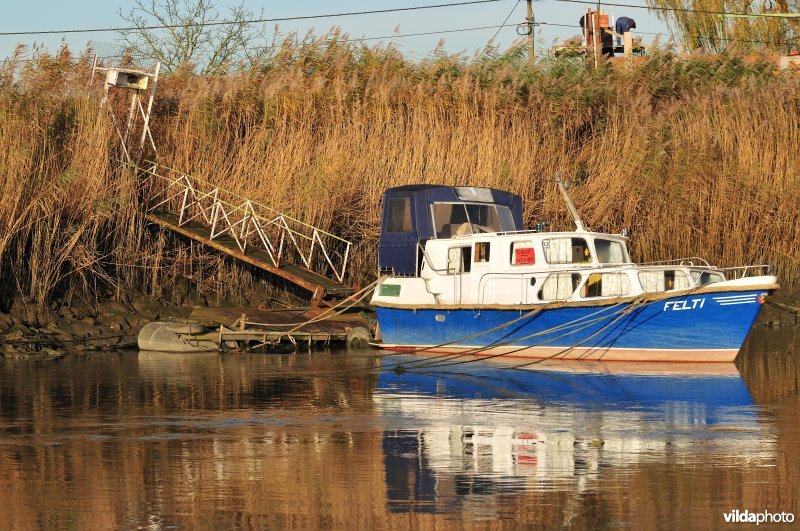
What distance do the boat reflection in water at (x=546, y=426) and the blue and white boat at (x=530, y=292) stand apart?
681mm

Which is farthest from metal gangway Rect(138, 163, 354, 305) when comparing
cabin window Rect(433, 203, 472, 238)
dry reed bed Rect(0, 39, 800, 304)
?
cabin window Rect(433, 203, 472, 238)

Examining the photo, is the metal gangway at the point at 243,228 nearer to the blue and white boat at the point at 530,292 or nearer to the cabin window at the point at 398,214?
the cabin window at the point at 398,214

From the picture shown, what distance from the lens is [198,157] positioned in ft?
85.5

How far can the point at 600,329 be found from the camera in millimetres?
19172

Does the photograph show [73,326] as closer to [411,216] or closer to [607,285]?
[411,216]

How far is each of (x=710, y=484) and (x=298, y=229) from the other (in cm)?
1591

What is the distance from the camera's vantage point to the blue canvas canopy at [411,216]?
21.6m

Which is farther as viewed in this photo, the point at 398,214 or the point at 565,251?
the point at 398,214

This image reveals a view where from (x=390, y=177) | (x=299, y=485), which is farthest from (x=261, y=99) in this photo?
(x=299, y=485)

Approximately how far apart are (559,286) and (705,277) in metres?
2.32

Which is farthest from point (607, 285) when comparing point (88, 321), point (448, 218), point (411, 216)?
point (88, 321)

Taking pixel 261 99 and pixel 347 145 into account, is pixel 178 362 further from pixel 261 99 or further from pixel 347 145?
pixel 261 99

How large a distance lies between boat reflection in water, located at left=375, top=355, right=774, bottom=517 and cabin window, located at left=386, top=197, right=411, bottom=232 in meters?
3.82

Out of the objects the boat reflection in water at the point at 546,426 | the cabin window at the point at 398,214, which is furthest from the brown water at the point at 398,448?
the cabin window at the point at 398,214
